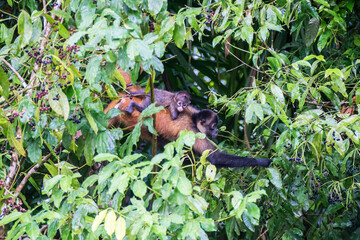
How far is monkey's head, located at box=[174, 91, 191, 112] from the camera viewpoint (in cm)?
Answer: 456

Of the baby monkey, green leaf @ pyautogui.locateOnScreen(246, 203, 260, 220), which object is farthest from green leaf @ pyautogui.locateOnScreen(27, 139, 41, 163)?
the baby monkey

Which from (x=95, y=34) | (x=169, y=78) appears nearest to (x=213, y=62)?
(x=169, y=78)

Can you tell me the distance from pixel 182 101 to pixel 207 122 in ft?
1.07

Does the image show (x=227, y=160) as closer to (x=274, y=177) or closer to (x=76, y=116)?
(x=274, y=177)

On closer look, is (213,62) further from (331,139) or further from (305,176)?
(331,139)

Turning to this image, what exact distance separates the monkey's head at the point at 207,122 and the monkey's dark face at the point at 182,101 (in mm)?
228

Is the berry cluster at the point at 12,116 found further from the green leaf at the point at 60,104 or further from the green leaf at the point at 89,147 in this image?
the green leaf at the point at 89,147

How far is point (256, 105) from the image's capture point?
346cm

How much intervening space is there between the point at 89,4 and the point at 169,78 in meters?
2.60

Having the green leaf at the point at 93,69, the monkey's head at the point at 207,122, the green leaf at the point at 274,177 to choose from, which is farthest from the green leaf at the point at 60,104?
the monkey's head at the point at 207,122

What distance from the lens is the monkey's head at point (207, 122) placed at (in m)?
4.73

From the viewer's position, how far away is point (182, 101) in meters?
4.57

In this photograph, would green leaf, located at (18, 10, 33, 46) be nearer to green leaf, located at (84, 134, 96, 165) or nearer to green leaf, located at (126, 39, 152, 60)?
green leaf, located at (126, 39, 152, 60)

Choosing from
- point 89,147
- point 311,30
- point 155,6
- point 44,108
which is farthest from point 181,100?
point 155,6
